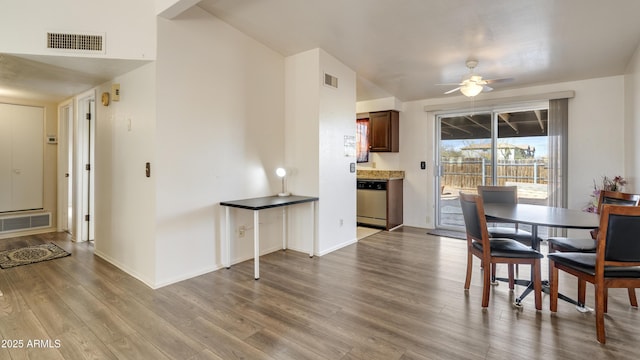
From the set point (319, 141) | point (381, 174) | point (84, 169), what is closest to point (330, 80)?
point (319, 141)

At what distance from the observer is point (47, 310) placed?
2545 mm

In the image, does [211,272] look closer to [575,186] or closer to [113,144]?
[113,144]

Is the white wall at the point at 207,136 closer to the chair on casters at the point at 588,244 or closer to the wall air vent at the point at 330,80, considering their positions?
the wall air vent at the point at 330,80

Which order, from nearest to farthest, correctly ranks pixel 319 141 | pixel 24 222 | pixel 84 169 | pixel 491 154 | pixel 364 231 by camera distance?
pixel 319 141 < pixel 84 169 < pixel 24 222 < pixel 491 154 < pixel 364 231

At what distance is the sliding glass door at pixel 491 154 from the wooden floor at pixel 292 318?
2.27m

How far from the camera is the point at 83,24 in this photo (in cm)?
288

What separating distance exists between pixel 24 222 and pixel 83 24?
3980 mm

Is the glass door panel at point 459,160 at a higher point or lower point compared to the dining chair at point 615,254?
higher

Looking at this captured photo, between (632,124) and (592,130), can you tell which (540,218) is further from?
(592,130)

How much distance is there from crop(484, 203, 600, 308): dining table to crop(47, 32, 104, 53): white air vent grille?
12.9 feet

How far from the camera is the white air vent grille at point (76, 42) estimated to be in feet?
9.21

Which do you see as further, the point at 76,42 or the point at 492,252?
the point at 76,42

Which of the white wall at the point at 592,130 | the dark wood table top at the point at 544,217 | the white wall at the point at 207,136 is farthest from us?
the white wall at the point at 592,130

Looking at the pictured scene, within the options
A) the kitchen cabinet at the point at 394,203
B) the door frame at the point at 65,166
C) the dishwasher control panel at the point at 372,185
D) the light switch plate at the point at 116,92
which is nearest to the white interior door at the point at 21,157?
the door frame at the point at 65,166
